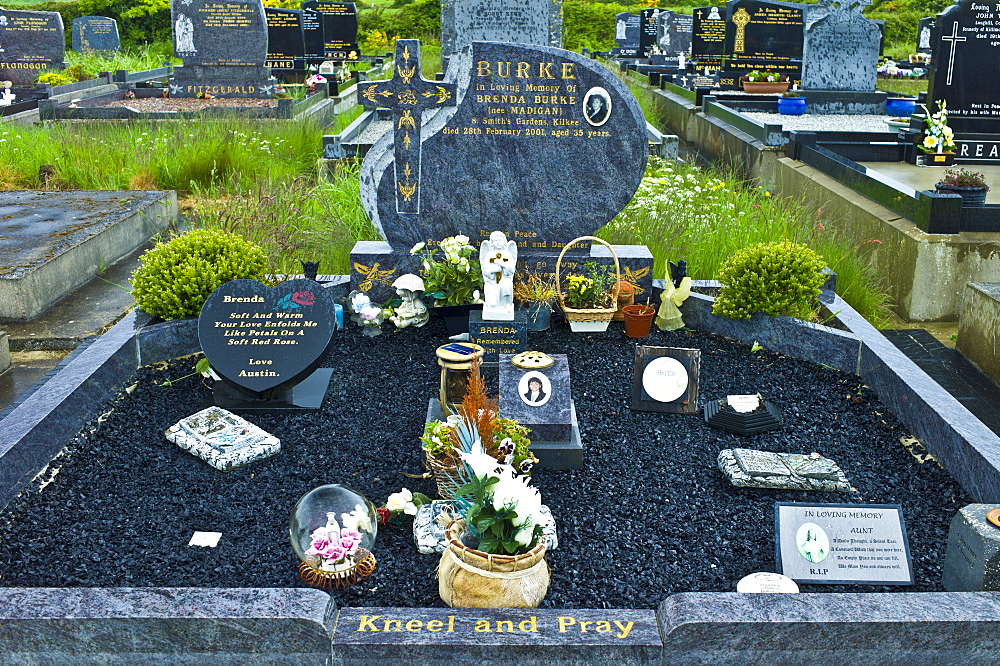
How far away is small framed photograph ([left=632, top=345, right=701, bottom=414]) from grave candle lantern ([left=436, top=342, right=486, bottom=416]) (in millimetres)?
1099

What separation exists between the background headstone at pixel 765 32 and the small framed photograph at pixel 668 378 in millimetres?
18079

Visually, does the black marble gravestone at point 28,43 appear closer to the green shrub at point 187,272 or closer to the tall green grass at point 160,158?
the tall green grass at point 160,158

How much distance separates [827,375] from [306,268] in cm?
416

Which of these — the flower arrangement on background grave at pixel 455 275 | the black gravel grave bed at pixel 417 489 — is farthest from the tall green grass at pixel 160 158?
the black gravel grave bed at pixel 417 489

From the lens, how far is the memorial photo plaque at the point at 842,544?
13.4ft

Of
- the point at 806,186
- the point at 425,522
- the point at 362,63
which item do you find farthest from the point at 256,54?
the point at 425,522

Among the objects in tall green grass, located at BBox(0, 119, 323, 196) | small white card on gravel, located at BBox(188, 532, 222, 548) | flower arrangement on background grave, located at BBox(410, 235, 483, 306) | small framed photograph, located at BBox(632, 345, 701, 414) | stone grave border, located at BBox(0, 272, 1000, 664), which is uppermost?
tall green grass, located at BBox(0, 119, 323, 196)

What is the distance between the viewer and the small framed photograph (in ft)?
18.9

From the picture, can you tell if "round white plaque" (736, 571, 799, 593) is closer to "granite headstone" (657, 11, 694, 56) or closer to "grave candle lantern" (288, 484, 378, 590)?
"grave candle lantern" (288, 484, 378, 590)

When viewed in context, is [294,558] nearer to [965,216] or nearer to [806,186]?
[965,216]

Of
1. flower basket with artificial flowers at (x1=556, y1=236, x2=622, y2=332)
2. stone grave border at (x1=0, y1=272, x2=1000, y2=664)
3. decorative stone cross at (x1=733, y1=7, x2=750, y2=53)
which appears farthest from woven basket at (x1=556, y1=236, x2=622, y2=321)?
decorative stone cross at (x1=733, y1=7, x2=750, y2=53)

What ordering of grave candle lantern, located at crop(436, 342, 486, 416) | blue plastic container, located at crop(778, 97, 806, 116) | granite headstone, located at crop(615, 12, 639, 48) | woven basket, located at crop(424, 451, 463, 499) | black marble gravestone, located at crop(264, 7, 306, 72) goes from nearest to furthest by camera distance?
woven basket, located at crop(424, 451, 463, 499)
grave candle lantern, located at crop(436, 342, 486, 416)
blue plastic container, located at crop(778, 97, 806, 116)
black marble gravestone, located at crop(264, 7, 306, 72)
granite headstone, located at crop(615, 12, 639, 48)

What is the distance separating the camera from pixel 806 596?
11.7 ft

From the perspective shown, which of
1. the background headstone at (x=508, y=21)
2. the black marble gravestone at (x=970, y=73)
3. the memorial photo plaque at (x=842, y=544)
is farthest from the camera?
the background headstone at (x=508, y=21)
